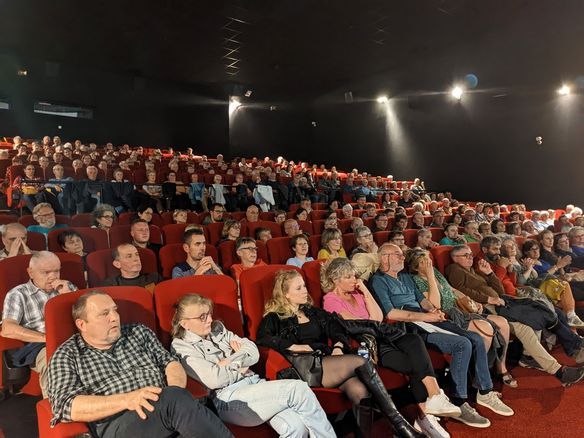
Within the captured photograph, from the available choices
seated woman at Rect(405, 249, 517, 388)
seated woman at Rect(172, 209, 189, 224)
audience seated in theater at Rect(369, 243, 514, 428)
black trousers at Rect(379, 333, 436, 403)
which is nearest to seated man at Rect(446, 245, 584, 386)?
seated woman at Rect(405, 249, 517, 388)

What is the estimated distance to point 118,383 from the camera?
1.40 metres

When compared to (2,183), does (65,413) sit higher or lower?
lower

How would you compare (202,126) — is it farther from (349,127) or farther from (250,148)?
(349,127)

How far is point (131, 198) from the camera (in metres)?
4.65

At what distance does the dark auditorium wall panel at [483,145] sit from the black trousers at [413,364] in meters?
6.75

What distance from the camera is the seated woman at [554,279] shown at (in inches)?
117

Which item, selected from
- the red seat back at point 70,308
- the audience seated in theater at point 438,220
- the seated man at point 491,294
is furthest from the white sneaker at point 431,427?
the audience seated in theater at point 438,220

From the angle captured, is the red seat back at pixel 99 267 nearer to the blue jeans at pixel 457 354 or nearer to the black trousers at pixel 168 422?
the black trousers at pixel 168 422

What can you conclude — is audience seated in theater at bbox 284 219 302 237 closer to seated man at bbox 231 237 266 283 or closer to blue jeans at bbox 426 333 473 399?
seated man at bbox 231 237 266 283

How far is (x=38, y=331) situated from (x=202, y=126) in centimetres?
1123

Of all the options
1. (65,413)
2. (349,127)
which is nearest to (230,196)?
(65,413)

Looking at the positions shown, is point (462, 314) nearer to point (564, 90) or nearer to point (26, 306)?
point (26, 306)

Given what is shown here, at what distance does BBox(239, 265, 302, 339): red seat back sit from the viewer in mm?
2020

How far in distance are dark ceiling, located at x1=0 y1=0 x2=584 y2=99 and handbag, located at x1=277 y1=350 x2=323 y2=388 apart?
19.3 ft
